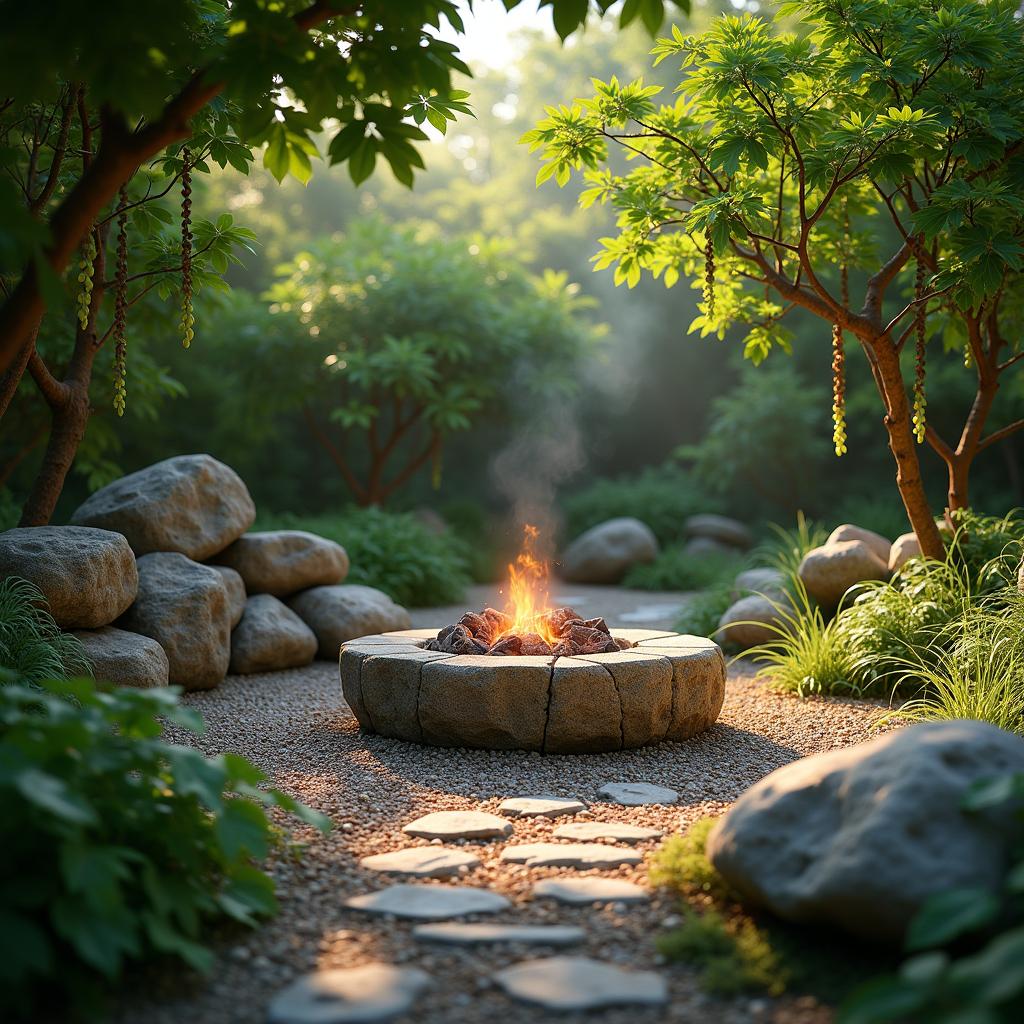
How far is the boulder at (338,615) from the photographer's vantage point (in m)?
7.60

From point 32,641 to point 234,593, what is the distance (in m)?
2.03

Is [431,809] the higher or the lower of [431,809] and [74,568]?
the lower

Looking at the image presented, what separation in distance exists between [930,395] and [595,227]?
307 inches

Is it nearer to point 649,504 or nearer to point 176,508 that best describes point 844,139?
point 176,508

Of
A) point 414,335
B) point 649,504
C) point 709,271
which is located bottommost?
point 649,504

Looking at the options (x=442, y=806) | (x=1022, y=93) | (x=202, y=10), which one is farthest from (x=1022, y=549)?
(x=202, y=10)

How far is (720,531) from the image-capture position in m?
14.6

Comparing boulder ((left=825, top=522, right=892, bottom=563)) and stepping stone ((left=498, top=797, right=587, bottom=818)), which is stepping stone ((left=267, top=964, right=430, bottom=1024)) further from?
boulder ((left=825, top=522, right=892, bottom=563))

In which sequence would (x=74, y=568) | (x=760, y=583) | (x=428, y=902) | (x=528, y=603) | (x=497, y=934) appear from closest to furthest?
(x=497, y=934)
(x=428, y=902)
(x=74, y=568)
(x=528, y=603)
(x=760, y=583)

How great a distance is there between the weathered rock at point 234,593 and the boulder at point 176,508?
0.19 metres

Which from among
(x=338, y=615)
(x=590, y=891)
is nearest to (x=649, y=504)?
(x=338, y=615)

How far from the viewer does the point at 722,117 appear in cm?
499

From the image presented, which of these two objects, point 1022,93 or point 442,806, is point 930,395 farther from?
point 442,806

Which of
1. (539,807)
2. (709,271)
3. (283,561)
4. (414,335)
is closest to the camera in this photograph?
(539,807)
